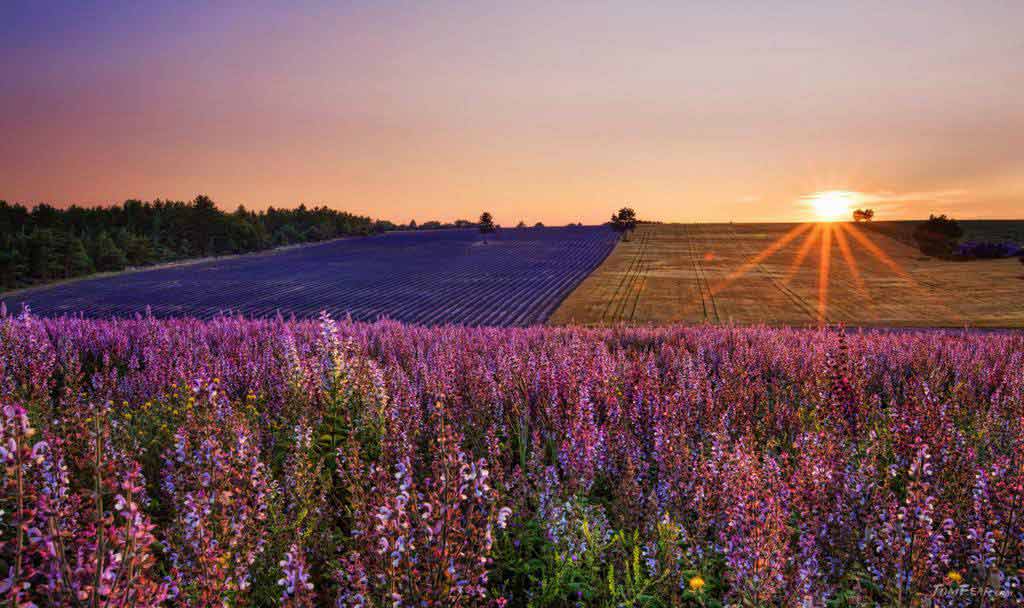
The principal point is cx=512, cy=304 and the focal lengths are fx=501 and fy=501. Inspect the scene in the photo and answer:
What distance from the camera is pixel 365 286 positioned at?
4222 cm

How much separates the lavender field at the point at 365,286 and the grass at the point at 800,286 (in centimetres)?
402

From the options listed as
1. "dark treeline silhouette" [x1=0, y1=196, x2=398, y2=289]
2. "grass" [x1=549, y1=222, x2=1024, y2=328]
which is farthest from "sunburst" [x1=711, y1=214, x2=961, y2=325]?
"dark treeline silhouette" [x1=0, y1=196, x2=398, y2=289]

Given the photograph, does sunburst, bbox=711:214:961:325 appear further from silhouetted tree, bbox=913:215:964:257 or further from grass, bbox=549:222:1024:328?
silhouetted tree, bbox=913:215:964:257

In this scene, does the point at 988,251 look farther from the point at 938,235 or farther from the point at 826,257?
the point at 826,257

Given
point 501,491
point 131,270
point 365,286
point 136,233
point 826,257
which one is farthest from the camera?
point 136,233

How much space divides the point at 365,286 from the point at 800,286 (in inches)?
1394

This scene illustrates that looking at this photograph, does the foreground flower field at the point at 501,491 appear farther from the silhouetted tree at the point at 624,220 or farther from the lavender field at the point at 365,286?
the silhouetted tree at the point at 624,220

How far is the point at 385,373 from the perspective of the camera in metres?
7.30

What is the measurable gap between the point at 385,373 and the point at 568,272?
1632 inches

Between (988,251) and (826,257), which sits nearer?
(988,251)

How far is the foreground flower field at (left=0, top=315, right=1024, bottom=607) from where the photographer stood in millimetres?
2477

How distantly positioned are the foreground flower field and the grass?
1439 centimetres

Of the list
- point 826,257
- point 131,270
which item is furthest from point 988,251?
point 131,270

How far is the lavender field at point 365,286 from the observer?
31.8 metres
